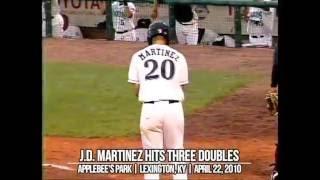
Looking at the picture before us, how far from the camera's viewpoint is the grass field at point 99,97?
4938 millimetres

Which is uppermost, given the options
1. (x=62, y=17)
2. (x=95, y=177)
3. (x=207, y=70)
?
(x=62, y=17)

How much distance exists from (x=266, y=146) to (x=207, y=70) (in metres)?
1.06

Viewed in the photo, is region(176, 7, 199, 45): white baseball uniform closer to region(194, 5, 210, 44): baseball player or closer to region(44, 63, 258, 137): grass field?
region(194, 5, 210, 44): baseball player

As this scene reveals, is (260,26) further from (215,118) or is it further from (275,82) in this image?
(275,82)

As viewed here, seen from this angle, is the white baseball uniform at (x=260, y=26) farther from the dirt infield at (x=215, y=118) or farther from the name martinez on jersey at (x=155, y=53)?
the name martinez on jersey at (x=155, y=53)

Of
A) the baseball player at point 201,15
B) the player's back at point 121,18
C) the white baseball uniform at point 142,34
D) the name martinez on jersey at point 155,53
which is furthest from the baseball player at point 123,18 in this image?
the name martinez on jersey at point 155,53

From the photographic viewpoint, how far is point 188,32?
5164mm

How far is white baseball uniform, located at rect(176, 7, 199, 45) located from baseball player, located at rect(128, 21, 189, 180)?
0.50m

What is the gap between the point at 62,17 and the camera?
5.19 m

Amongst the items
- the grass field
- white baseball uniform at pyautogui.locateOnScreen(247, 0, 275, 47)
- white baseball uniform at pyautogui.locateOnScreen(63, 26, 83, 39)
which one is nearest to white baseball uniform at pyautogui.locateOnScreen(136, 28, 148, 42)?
the grass field

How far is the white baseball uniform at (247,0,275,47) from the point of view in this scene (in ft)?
15.8

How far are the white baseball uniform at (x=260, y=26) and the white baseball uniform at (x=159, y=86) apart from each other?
67 cm
